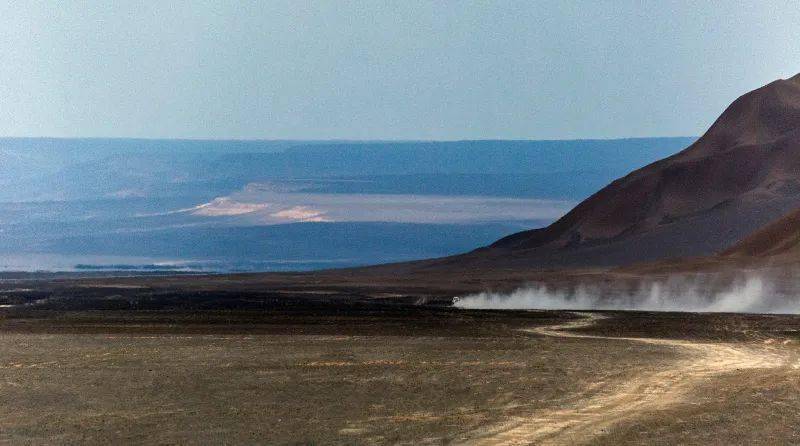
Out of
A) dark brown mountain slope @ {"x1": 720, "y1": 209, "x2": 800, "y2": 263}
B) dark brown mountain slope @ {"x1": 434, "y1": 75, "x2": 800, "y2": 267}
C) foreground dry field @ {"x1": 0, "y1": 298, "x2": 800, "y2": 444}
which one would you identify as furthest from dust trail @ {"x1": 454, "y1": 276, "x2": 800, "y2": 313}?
dark brown mountain slope @ {"x1": 434, "y1": 75, "x2": 800, "y2": 267}

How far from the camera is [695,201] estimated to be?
13000 centimetres

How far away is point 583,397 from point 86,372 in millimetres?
11159

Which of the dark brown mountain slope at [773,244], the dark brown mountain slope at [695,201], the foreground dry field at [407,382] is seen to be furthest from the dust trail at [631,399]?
the dark brown mountain slope at [695,201]

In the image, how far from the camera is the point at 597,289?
79312mm

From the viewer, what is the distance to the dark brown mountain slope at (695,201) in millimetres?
117163

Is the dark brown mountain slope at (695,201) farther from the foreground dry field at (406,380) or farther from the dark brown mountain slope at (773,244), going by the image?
the foreground dry field at (406,380)

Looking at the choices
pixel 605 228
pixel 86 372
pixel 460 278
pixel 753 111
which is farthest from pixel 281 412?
pixel 753 111

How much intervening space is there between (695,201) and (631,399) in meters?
101

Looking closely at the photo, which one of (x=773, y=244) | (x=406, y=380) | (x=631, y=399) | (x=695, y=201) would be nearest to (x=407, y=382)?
(x=406, y=380)

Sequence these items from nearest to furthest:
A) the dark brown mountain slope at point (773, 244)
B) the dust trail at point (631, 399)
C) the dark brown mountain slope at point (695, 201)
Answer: the dust trail at point (631, 399)
the dark brown mountain slope at point (773, 244)
the dark brown mountain slope at point (695, 201)

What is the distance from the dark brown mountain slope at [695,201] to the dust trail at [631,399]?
7104 cm

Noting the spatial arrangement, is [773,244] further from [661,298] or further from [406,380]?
[406,380]

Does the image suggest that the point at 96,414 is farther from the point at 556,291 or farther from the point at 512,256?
the point at 512,256

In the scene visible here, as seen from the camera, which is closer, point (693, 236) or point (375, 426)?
point (375, 426)
